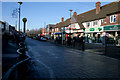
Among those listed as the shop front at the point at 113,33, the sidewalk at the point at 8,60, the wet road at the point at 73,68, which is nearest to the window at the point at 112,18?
the shop front at the point at 113,33

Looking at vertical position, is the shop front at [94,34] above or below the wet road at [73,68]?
above

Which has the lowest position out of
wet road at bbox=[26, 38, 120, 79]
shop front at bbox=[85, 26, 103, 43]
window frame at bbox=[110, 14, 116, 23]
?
wet road at bbox=[26, 38, 120, 79]

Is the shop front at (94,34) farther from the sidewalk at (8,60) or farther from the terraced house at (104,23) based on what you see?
the sidewalk at (8,60)

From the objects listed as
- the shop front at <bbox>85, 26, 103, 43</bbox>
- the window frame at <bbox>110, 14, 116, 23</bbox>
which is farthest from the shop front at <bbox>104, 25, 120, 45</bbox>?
the shop front at <bbox>85, 26, 103, 43</bbox>

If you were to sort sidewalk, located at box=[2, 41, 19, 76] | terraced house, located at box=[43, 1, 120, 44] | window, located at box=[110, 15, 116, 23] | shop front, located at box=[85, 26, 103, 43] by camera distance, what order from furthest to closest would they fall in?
shop front, located at box=[85, 26, 103, 43]
window, located at box=[110, 15, 116, 23]
terraced house, located at box=[43, 1, 120, 44]
sidewalk, located at box=[2, 41, 19, 76]

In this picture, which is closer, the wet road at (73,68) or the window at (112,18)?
the wet road at (73,68)

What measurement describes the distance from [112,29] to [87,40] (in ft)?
30.5

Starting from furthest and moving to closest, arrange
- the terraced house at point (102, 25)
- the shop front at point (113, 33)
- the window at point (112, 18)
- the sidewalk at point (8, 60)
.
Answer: the window at point (112, 18) < the terraced house at point (102, 25) < the shop front at point (113, 33) < the sidewalk at point (8, 60)

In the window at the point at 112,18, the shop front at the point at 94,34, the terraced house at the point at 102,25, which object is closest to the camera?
the terraced house at the point at 102,25

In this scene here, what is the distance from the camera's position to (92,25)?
33.4 m

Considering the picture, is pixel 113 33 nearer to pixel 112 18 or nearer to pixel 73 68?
pixel 112 18

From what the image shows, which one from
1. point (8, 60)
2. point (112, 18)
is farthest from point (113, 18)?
point (8, 60)

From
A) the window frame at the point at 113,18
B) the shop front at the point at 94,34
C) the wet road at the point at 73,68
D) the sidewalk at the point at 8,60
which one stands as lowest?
the wet road at the point at 73,68

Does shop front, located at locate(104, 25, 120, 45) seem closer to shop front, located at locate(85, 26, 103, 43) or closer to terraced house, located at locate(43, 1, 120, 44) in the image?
terraced house, located at locate(43, 1, 120, 44)
